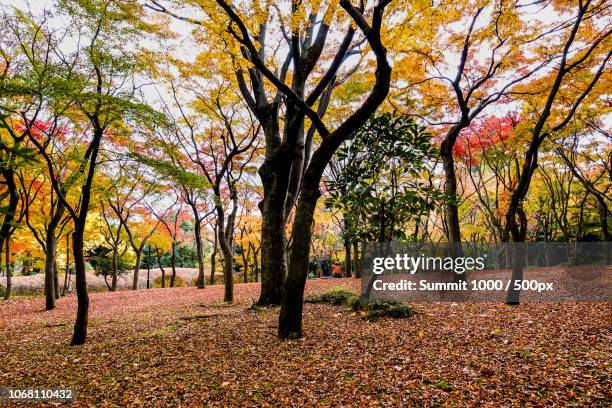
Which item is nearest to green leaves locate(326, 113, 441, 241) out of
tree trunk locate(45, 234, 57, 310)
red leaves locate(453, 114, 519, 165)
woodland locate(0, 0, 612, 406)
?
woodland locate(0, 0, 612, 406)

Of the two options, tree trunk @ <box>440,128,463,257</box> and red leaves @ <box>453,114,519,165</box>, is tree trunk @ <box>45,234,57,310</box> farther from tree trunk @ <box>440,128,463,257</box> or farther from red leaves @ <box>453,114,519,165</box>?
red leaves @ <box>453,114,519,165</box>

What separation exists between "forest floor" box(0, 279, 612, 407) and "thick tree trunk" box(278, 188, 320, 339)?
40 cm

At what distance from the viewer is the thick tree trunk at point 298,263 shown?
5582 mm

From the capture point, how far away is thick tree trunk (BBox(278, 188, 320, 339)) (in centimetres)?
558

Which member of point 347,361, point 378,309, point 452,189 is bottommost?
point 347,361

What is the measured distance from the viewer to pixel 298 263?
557cm

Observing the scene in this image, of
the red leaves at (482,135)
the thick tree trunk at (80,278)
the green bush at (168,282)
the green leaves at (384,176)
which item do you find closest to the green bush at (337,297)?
the green leaves at (384,176)

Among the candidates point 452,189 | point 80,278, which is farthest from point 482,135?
point 80,278

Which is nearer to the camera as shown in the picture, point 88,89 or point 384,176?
point 88,89

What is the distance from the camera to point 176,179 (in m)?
6.68

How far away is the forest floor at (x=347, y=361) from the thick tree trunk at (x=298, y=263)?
1.31ft

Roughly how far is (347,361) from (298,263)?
5.34 feet

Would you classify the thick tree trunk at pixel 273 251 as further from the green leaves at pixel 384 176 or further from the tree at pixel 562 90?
the tree at pixel 562 90

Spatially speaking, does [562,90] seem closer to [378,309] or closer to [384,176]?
[384,176]
